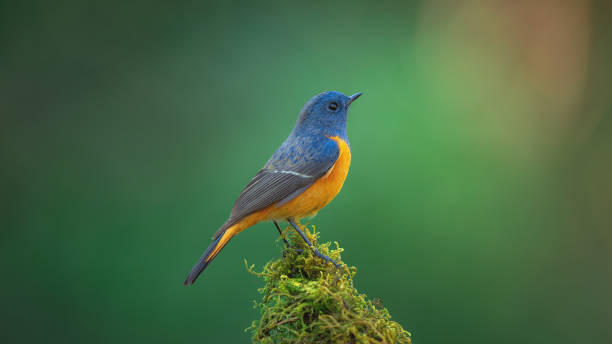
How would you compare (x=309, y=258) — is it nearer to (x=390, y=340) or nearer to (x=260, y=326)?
(x=260, y=326)

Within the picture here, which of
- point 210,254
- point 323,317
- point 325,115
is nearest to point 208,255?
point 210,254

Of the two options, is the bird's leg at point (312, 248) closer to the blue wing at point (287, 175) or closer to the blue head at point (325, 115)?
the blue wing at point (287, 175)

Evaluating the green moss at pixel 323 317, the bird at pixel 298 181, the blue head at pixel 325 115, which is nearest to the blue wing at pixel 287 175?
the bird at pixel 298 181

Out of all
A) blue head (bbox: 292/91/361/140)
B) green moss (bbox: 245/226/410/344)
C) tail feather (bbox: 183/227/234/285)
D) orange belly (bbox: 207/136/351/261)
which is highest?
blue head (bbox: 292/91/361/140)

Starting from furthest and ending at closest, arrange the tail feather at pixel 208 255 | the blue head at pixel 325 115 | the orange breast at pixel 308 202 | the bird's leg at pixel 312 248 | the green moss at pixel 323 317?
1. the blue head at pixel 325 115
2. the orange breast at pixel 308 202
3. the tail feather at pixel 208 255
4. the bird's leg at pixel 312 248
5. the green moss at pixel 323 317

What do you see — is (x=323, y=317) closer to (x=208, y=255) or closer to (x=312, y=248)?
(x=312, y=248)

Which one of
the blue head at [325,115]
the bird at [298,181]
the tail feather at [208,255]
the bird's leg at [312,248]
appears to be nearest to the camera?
the bird's leg at [312,248]

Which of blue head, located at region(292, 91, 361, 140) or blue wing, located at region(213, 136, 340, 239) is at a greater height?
blue head, located at region(292, 91, 361, 140)

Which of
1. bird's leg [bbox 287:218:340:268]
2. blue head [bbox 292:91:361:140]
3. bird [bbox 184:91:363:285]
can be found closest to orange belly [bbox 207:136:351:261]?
bird [bbox 184:91:363:285]

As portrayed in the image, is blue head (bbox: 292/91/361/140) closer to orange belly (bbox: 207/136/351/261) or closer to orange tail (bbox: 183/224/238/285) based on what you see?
orange belly (bbox: 207/136/351/261)
